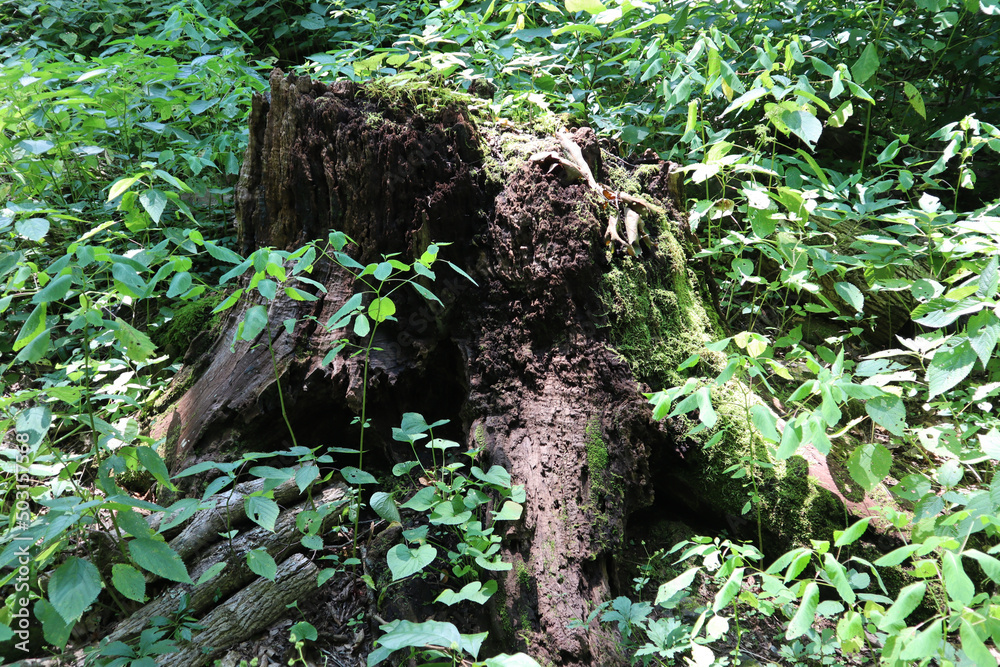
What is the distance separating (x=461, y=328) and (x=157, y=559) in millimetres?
1411

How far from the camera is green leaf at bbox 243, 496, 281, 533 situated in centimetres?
172

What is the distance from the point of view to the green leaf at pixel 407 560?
1686 millimetres

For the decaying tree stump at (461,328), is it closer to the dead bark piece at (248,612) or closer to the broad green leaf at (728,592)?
the dead bark piece at (248,612)

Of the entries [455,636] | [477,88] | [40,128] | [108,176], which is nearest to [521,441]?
[455,636]

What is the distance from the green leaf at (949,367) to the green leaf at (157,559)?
216 cm

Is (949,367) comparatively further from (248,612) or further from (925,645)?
(248,612)

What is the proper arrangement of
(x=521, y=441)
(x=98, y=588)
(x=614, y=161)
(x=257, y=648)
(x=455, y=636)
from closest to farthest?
(x=455, y=636)
(x=98, y=588)
(x=257, y=648)
(x=521, y=441)
(x=614, y=161)

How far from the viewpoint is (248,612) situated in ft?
6.52

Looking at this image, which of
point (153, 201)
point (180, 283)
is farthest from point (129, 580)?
point (153, 201)

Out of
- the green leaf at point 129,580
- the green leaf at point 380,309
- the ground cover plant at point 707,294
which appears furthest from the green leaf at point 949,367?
the green leaf at point 129,580

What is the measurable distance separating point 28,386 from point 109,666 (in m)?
2.15

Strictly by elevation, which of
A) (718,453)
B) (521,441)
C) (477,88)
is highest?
(477,88)

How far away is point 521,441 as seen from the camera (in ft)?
7.36

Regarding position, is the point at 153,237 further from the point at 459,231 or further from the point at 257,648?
the point at 257,648
